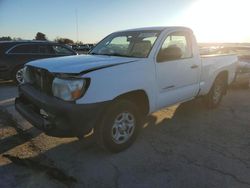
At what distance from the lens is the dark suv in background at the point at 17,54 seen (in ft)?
32.4

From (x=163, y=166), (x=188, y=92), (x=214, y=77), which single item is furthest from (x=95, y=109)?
(x=214, y=77)

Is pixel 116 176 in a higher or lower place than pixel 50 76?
lower

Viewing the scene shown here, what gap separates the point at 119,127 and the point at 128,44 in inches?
66.4

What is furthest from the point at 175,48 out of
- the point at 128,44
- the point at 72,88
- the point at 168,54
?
the point at 72,88

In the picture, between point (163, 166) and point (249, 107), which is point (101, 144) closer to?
point (163, 166)

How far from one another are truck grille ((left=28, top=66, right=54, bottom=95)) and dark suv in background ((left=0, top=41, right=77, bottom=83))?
19.0 feet

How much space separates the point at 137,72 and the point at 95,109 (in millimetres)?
980

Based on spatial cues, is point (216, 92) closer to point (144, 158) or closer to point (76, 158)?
point (144, 158)

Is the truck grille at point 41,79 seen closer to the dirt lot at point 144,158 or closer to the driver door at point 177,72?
the dirt lot at point 144,158

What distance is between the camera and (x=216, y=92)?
685 centimetres

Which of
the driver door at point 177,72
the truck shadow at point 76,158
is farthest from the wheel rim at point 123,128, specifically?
the driver door at point 177,72

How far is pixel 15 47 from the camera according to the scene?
1016 cm

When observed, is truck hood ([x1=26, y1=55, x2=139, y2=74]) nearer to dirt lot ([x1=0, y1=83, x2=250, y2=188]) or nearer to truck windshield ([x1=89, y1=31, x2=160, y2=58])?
truck windshield ([x1=89, y1=31, x2=160, y2=58])

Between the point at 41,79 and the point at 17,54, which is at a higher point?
the point at 17,54
